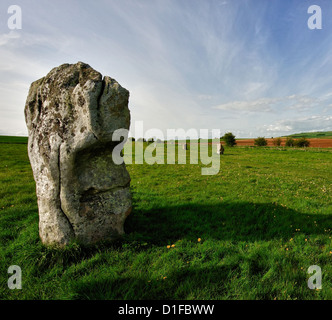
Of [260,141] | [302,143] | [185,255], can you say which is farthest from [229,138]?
[185,255]

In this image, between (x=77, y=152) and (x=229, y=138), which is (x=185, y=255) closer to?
(x=77, y=152)

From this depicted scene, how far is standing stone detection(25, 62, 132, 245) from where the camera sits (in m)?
4.34

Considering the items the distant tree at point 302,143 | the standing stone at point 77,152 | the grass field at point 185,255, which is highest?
the distant tree at point 302,143

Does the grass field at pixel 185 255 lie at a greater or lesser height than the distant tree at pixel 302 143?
lesser

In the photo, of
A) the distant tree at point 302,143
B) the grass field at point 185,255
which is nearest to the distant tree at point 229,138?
the distant tree at point 302,143

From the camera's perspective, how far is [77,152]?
439 centimetres

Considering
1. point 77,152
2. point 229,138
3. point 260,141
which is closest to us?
point 77,152

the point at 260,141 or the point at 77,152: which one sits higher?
the point at 260,141

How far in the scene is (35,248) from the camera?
440 cm

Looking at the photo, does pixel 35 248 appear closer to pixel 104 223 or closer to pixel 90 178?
pixel 104 223

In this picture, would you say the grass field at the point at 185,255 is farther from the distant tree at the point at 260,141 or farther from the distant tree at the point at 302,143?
the distant tree at the point at 260,141

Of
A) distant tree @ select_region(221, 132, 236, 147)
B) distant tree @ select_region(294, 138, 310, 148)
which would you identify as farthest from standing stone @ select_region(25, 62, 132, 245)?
distant tree @ select_region(294, 138, 310, 148)

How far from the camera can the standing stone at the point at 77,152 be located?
14.2 feet
